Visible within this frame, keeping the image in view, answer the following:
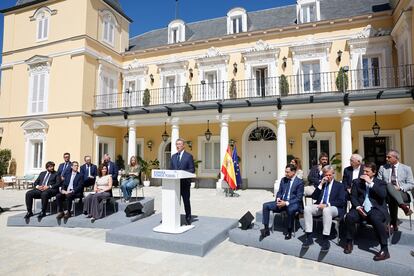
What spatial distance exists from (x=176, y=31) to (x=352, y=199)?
15.0 m

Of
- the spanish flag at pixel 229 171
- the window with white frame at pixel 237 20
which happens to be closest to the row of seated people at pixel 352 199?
the spanish flag at pixel 229 171

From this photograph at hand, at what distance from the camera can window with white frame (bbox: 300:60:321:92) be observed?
12.8m

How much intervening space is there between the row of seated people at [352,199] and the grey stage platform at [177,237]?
3.09ft

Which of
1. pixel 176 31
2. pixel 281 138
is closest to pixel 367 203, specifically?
pixel 281 138

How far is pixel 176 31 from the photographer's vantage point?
16906 millimetres

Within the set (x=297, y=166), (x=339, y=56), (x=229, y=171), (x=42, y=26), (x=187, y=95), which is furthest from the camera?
(x=42, y=26)

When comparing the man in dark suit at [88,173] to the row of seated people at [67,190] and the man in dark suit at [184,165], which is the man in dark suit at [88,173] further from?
the man in dark suit at [184,165]

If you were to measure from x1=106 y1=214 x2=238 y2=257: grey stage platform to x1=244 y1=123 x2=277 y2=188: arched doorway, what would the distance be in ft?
27.9

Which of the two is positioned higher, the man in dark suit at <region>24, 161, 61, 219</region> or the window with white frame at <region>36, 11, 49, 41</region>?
the window with white frame at <region>36, 11, 49, 41</region>

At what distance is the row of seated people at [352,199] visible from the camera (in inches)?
167

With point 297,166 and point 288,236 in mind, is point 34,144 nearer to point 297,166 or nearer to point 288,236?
point 297,166

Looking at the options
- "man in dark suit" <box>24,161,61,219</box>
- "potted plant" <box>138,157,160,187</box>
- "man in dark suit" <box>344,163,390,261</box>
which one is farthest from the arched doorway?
"man in dark suit" <box>344,163,390,261</box>

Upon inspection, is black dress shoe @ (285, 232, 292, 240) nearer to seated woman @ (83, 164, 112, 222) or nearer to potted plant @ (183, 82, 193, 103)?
seated woman @ (83, 164, 112, 222)

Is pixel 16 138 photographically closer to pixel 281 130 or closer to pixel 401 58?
pixel 281 130
